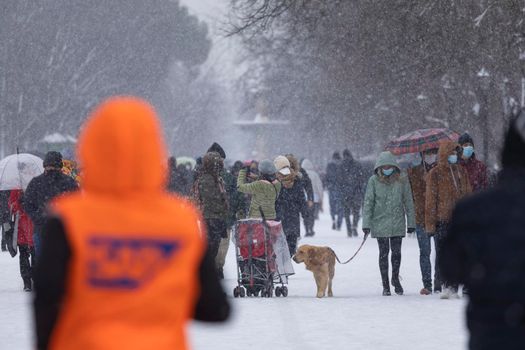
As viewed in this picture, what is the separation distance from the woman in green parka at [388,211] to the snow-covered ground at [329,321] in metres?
0.39

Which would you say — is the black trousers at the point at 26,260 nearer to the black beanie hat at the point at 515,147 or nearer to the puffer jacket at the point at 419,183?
the puffer jacket at the point at 419,183

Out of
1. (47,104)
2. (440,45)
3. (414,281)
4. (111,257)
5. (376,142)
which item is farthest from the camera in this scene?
(47,104)

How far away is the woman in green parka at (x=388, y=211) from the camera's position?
14.4 meters

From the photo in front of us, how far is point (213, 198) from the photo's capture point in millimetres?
15312

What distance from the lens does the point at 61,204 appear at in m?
3.85

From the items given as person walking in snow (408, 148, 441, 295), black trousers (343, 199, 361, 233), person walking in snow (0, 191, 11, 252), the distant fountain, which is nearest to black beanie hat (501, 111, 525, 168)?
person walking in snow (408, 148, 441, 295)

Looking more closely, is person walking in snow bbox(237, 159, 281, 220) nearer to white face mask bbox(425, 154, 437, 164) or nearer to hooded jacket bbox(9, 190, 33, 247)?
white face mask bbox(425, 154, 437, 164)

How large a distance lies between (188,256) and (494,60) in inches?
851

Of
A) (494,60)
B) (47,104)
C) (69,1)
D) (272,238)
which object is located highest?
(69,1)

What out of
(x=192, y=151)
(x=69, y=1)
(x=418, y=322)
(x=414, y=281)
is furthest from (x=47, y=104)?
(x=418, y=322)

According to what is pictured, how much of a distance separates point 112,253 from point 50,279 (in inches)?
7.3

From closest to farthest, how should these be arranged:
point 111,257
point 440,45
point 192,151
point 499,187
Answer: point 111,257 < point 499,187 < point 440,45 < point 192,151

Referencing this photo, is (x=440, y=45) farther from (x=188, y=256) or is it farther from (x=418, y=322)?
(x=188, y=256)

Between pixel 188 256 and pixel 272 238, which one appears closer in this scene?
pixel 188 256
